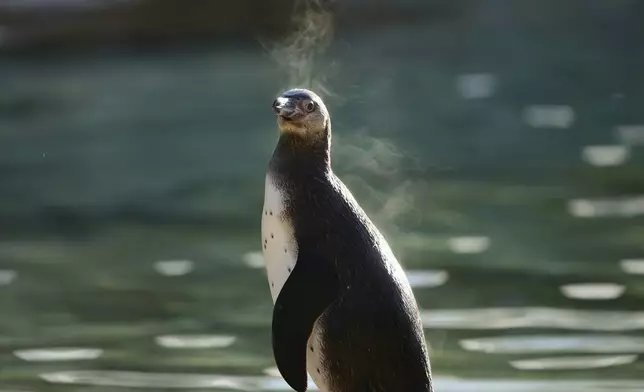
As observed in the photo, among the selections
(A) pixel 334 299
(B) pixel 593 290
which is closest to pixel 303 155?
(A) pixel 334 299

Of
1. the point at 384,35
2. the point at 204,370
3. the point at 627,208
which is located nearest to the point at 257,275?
the point at 204,370

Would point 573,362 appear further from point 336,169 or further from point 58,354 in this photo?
point 336,169

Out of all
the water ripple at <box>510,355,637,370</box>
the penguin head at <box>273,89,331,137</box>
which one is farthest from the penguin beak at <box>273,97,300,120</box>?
the water ripple at <box>510,355,637,370</box>

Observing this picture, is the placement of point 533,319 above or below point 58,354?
above

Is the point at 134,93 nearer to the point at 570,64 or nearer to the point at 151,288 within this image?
the point at 570,64

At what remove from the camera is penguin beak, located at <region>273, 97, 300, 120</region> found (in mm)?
3686

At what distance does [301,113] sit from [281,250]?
0.32m

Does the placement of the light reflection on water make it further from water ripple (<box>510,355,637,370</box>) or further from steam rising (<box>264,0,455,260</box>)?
steam rising (<box>264,0,455,260</box>)

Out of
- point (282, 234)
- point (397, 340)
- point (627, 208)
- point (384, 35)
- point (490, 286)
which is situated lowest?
point (397, 340)

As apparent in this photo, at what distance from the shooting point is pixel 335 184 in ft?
12.5

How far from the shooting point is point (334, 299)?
3.71 meters

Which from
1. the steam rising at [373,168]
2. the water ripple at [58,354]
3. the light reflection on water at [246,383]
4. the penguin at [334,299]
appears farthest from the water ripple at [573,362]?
the penguin at [334,299]

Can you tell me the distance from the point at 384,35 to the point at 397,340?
13371 mm

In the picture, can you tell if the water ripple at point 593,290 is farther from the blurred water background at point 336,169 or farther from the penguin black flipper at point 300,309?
the penguin black flipper at point 300,309
